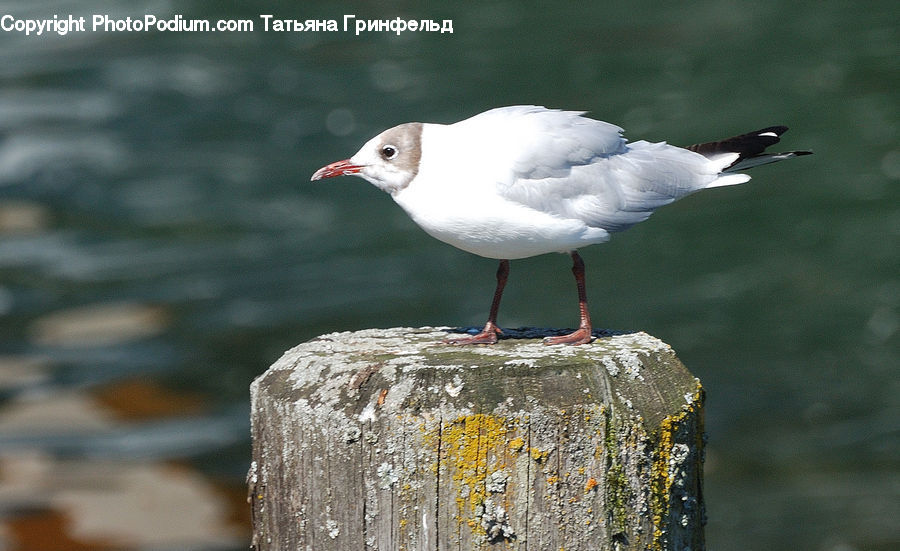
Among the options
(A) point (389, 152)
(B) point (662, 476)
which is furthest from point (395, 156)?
(B) point (662, 476)

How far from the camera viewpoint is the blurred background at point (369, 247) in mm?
8000

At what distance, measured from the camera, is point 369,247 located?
1141 cm

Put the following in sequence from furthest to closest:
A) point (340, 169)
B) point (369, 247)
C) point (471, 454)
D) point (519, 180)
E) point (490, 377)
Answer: point (369, 247) < point (340, 169) < point (519, 180) < point (490, 377) < point (471, 454)

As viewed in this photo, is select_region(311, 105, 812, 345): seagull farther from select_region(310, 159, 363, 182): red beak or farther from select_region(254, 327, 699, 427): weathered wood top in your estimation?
select_region(254, 327, 699, 427): weathered wood top

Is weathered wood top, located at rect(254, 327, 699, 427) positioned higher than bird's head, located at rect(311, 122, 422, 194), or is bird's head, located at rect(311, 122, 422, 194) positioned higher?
bird's head, located at rect(311, 122, 422, 194)

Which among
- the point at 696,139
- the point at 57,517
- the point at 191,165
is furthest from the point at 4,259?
the point at 696,139

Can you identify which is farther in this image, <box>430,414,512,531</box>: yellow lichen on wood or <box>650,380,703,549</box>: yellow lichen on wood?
<box>650,380,703,549</box>: yellow lichen on wood

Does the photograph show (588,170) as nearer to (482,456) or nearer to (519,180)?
(519,180)

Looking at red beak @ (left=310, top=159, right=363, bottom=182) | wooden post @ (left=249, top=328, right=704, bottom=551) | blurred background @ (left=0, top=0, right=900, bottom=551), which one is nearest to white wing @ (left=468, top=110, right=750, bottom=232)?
red beak @ (left=310, top=159, right=363, bottom=182)

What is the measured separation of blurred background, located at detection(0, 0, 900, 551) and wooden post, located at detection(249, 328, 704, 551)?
4.58 m

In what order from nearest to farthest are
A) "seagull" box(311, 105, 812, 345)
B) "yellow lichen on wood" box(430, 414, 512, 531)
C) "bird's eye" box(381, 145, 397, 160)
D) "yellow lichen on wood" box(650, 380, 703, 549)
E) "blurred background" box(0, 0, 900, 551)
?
"yellow lichen on wood" box(430, 414, 512, 531)
"yellow lichen on wood" box(650, 380, 703, 549)
"seagull" box(311, 105, 812, 345)
"bird's eye" box(381, 145, 397, 160)
"blurred background" box(0, 0, 900, 551)

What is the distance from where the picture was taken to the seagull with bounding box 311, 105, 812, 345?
3.52 metres

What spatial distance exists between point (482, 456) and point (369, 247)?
8783 millimetres

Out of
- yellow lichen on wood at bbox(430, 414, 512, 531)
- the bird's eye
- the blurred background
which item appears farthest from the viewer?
the blurred background
